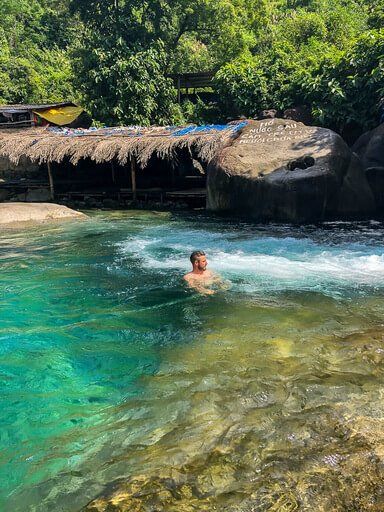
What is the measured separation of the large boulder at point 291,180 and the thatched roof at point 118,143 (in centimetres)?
147

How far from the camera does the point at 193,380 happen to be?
4668mm

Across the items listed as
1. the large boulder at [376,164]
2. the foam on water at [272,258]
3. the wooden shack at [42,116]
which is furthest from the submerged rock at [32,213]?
the large boulder at [376,164]

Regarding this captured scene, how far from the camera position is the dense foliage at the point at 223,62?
53.3 feet

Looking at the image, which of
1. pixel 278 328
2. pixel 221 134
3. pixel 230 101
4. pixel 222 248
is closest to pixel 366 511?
pixel 278 328

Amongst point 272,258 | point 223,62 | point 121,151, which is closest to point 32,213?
point 121,151

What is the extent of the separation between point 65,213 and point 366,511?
43.7 feet

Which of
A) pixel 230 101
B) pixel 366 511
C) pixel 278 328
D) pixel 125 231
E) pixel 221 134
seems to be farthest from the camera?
pixel 230 101

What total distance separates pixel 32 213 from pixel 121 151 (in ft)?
11.5

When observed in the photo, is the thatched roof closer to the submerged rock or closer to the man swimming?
the submerged rock

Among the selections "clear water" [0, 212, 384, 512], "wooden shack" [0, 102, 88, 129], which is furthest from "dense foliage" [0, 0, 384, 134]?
"clear water" [0, 212, 384, 512]

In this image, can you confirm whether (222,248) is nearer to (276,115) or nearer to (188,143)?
(188,143)

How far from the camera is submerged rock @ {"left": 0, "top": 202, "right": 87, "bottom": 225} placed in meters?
14.0

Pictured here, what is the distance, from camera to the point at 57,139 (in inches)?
669

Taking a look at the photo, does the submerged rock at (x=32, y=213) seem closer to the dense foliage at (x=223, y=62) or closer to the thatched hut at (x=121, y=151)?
the thatched hut at (x=121, y=151)
